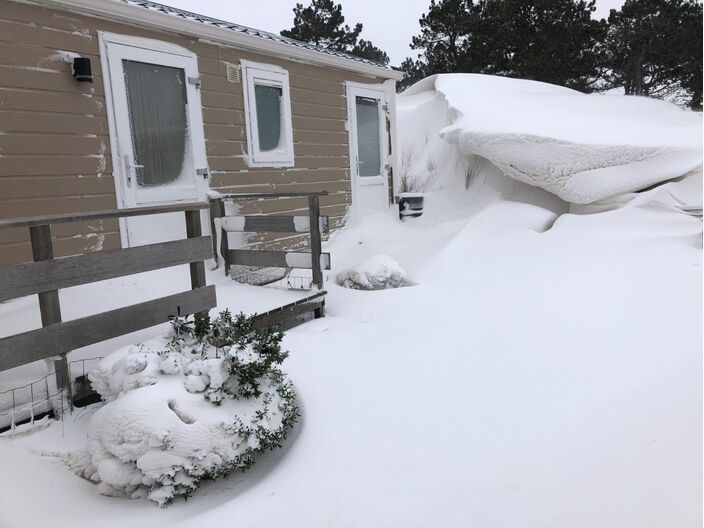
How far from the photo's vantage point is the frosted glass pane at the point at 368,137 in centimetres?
826

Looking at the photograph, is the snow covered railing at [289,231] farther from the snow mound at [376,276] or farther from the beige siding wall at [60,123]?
the beige siding wall at [60,123]

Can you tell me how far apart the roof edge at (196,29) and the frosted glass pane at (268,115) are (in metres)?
0.45

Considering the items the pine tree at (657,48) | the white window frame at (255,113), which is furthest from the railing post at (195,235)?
the pine tree at (657,48)

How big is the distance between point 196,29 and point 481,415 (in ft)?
15.2

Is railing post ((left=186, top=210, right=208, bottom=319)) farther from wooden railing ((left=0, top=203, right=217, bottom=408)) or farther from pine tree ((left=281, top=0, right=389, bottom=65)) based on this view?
pine tree ((left=281, top=0, right=389, bottom=65))

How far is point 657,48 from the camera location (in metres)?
16.6

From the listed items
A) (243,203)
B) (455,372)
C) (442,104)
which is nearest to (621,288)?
(455,372)

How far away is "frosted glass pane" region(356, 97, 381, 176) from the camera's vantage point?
8259mm

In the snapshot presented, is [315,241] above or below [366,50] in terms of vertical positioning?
below

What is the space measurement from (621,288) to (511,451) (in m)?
2.93

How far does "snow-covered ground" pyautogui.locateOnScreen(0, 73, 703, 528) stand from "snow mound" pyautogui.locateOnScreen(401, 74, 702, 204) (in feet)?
6.07

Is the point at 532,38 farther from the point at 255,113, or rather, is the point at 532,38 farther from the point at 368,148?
the point at 255,113

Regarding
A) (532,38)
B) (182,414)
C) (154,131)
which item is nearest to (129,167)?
(154,131)

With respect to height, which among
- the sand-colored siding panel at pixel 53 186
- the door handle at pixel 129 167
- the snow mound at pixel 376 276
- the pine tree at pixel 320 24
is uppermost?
the pine tree at pixel 320 24
